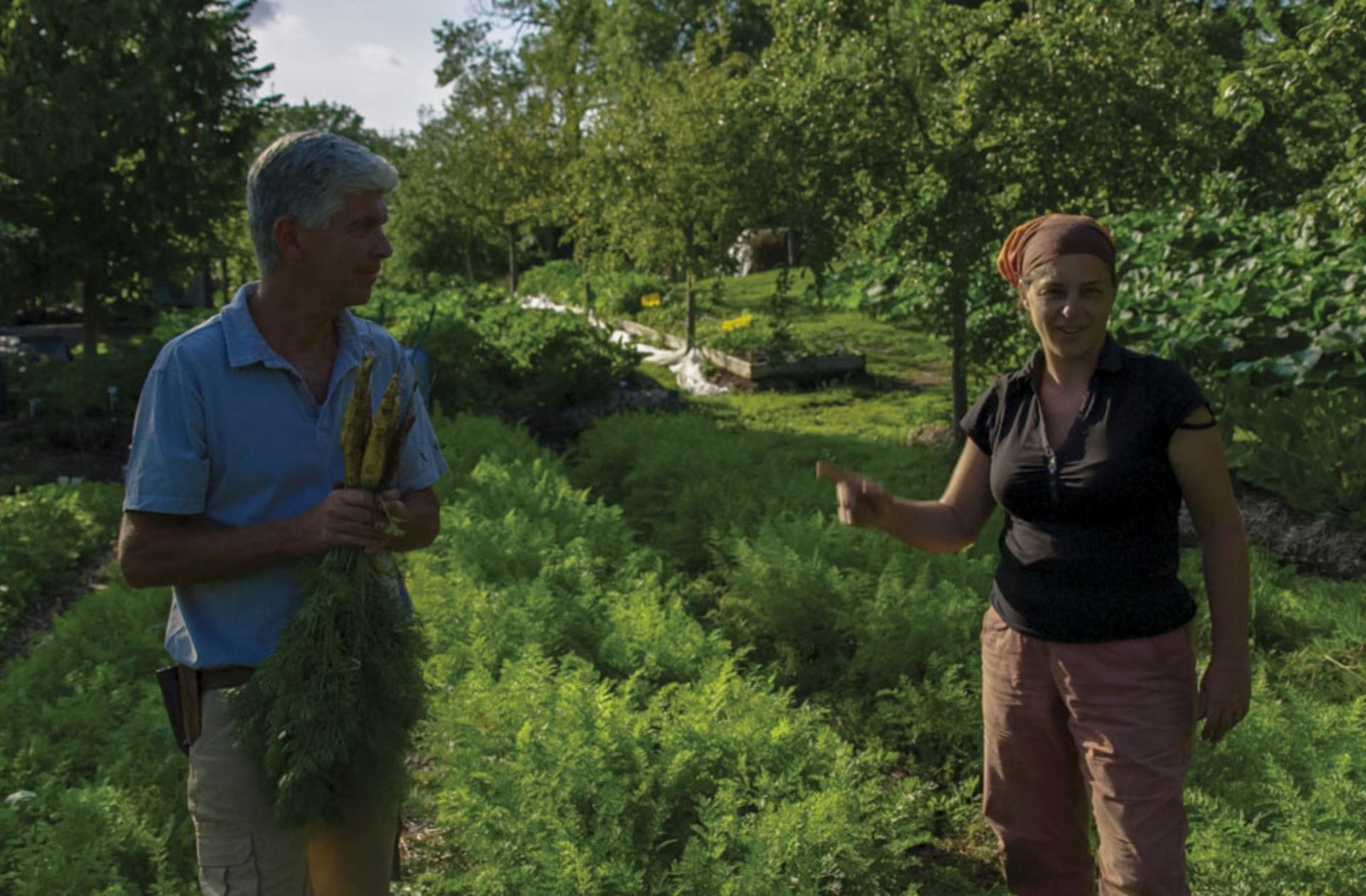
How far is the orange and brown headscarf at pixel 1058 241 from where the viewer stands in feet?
8.83

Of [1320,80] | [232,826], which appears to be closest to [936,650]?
[232,826]

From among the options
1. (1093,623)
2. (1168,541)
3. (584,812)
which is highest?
(1168,541)

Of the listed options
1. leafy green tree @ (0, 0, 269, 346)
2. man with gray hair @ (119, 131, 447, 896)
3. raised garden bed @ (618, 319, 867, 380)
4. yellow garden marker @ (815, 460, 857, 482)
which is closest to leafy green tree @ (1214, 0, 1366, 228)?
yellow garden marker @ (815, 460, 857, 482)

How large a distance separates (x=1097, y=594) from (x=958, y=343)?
791 cm

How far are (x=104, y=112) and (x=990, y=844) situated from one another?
12101mm

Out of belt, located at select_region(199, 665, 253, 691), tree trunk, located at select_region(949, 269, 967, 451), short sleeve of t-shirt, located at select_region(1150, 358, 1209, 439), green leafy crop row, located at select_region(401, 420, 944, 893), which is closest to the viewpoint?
belt, located at select_region(199, 665, 253, 691)

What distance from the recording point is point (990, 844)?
4.14 meters

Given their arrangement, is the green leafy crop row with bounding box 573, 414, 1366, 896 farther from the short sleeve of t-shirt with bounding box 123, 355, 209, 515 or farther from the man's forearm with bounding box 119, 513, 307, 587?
the short sleeve of t-shirt with bounding box 123, 355, 209, 515

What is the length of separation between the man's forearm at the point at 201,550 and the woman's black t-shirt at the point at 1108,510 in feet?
5.07

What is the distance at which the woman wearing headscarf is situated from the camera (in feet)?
8.52

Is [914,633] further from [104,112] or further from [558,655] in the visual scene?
[104,112]

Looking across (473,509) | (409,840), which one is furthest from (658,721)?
(473,509)

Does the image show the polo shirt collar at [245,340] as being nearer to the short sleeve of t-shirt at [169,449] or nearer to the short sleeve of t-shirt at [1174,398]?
the short sleeve of t-shirt at [169,449]

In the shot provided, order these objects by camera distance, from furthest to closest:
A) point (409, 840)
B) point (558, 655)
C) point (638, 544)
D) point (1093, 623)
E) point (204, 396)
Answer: point (638, 544)
point (558, 655)
point (409, 840)
point (1093, 623)
point (204, 396)
